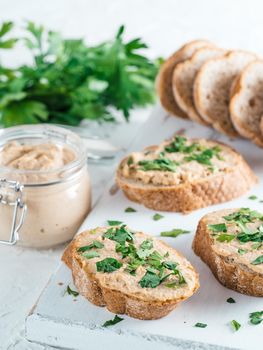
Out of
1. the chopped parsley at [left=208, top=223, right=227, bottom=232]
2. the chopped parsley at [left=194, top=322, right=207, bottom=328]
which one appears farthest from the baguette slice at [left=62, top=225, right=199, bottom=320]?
the chopped parsley at [left=208, top=223, right=227, bottom=232]

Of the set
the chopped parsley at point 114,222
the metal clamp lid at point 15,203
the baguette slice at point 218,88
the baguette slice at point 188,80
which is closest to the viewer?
the metal clamp lid at point 15,203

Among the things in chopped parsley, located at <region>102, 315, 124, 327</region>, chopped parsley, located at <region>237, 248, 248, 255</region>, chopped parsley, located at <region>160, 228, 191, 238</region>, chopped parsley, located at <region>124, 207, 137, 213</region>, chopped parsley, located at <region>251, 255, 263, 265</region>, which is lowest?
chopped parsley, located at <region>124, 207, 137, 213</region>

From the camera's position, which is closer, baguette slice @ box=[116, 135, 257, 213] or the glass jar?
the glass jar

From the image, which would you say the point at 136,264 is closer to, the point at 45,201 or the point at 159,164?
the point at 45,201

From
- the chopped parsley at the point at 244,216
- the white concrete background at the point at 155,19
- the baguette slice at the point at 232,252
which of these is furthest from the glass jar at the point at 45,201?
the white concrete background at the point at 155,19

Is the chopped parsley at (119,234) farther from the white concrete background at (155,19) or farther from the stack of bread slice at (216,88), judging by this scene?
the white concrete background at (155,19)

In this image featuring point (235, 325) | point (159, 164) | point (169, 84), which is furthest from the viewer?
point (169, 84)

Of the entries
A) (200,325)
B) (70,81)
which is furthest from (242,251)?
(70,81)

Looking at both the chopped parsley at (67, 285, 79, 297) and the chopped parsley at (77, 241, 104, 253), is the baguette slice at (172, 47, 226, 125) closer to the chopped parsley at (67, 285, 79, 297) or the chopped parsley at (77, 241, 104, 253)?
the chopped parsley at (77, 241, 104, 253)
